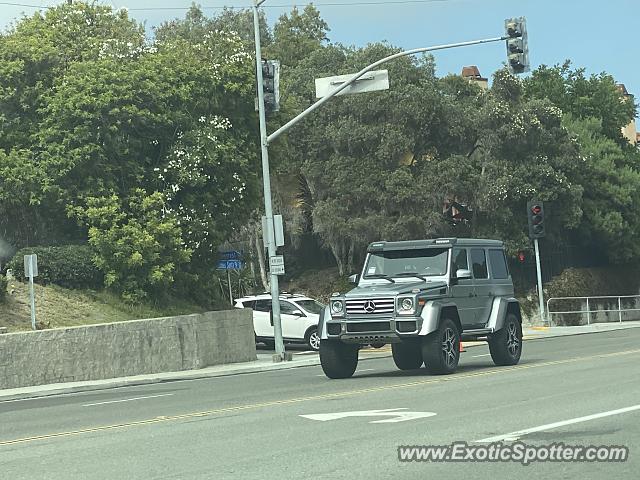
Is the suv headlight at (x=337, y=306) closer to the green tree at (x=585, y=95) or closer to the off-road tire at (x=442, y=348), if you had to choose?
the off-road tire at (x=442, y=348)

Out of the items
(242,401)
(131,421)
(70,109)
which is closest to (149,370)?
(70,109)

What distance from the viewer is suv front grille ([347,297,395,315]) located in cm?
1803

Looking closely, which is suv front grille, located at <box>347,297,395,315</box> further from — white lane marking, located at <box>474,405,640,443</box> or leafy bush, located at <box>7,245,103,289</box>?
leafy bush, located at <box>7,245,103,289</box>

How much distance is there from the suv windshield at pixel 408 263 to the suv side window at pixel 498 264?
1.76 m

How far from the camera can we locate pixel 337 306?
1859 cm

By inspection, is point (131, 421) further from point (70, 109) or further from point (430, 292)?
point (70, 109)

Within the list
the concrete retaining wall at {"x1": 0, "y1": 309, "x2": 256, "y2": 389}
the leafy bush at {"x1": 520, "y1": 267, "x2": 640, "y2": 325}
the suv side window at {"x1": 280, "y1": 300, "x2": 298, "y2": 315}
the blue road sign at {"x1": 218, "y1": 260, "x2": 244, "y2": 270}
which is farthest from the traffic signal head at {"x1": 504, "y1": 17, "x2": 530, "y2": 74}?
the leafy bush at {"x1": 520, "y1": 267, "x2": 640, "y2": 325}

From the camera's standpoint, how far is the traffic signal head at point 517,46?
21.7 m

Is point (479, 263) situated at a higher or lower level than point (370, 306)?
higher

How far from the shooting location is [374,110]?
142ft

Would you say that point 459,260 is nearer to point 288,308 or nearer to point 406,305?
point 406,305

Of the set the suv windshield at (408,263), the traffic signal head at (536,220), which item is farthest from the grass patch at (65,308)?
the traffic signal head at (536,220)

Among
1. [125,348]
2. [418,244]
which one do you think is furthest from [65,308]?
[418,244]

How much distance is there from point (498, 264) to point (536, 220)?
17.2 m
